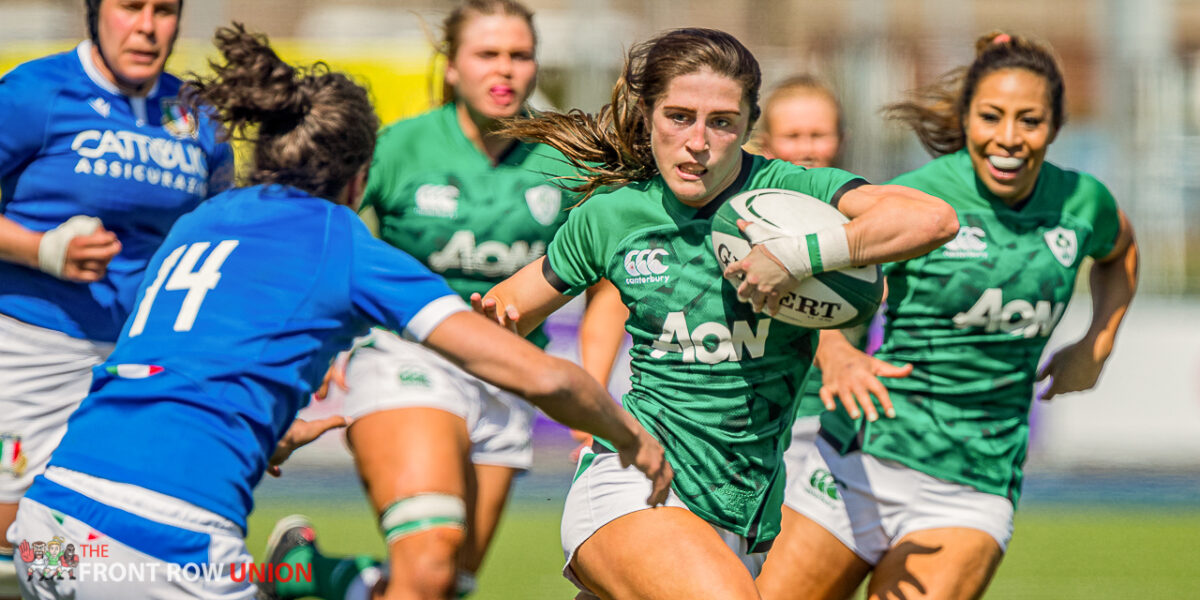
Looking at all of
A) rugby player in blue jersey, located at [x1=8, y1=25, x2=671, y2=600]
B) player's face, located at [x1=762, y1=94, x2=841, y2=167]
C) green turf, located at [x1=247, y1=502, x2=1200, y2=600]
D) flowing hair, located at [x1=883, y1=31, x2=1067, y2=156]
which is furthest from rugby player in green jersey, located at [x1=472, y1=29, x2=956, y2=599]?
green turf, located at [x1=247, y1=502, x2=1200, y2=600]

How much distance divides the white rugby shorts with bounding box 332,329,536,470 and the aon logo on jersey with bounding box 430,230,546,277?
0.36m

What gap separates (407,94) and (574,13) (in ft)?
5.60

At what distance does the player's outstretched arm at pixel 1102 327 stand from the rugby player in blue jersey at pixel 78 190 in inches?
120

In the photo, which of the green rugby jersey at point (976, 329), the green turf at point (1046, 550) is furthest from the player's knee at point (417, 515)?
the green turf at point (1046, 550)

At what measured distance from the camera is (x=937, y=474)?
4180 mm

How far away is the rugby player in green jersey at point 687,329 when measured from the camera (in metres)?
3.41

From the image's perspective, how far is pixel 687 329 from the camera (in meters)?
3.52

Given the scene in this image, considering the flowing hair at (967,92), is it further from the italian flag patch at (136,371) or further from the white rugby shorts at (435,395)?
the italian flag patch at (136,371)

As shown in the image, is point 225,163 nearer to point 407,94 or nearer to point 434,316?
point 434,316

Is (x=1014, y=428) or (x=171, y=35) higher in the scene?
(x=171, y=35)

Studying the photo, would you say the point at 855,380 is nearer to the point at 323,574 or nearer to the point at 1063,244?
the point at 1063,244

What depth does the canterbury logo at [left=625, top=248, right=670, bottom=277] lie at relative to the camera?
354 centimetres


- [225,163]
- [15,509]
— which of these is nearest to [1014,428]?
[225,163]

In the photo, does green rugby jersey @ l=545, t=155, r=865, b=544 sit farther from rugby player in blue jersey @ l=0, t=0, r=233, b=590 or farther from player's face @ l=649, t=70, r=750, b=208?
rugby player in blue jersey @ l=0, t=0, r=233, b=590
